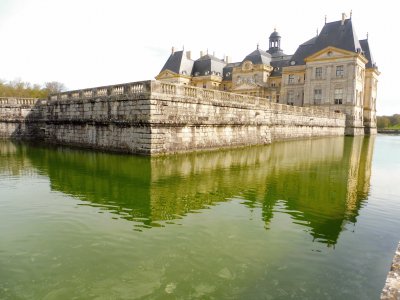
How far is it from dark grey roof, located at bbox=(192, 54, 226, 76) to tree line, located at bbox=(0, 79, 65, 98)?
2936 centimetres

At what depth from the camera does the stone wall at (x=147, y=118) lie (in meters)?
14.2

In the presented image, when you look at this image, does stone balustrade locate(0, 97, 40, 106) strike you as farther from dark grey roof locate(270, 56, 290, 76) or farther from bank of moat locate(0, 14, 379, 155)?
dark grey roof locate(270, 56, 290, 76)

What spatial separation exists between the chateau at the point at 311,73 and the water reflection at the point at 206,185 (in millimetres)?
36312

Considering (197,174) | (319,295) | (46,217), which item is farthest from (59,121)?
(319,295)

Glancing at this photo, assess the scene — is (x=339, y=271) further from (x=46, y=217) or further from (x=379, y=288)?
(x=46, y=217)

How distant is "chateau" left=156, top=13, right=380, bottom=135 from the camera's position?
150 ft

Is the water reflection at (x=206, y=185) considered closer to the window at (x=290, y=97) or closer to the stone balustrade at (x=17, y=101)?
the stone balustrade at (x=17, y=101)

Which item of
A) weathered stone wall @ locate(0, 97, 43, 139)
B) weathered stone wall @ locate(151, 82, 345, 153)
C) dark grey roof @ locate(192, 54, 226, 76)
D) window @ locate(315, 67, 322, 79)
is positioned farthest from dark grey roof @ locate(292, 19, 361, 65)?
weathered stone wall @ locate(0, 97, 43, 139)

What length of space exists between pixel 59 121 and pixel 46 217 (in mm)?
15767

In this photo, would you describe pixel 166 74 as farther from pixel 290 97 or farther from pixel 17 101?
pixel 17 101

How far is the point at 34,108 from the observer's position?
2392 cm

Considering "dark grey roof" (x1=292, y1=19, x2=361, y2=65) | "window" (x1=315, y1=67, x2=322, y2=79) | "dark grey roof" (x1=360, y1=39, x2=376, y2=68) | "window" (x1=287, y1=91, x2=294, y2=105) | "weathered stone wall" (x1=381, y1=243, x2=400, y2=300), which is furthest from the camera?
"window" (x1=287, y1=91, x2=294, y2=105)

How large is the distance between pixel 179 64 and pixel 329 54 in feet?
94.0

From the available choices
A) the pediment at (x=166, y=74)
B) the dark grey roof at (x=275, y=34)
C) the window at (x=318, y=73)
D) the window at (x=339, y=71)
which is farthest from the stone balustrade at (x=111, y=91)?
the dark grey roof at (x=275, y=34)
